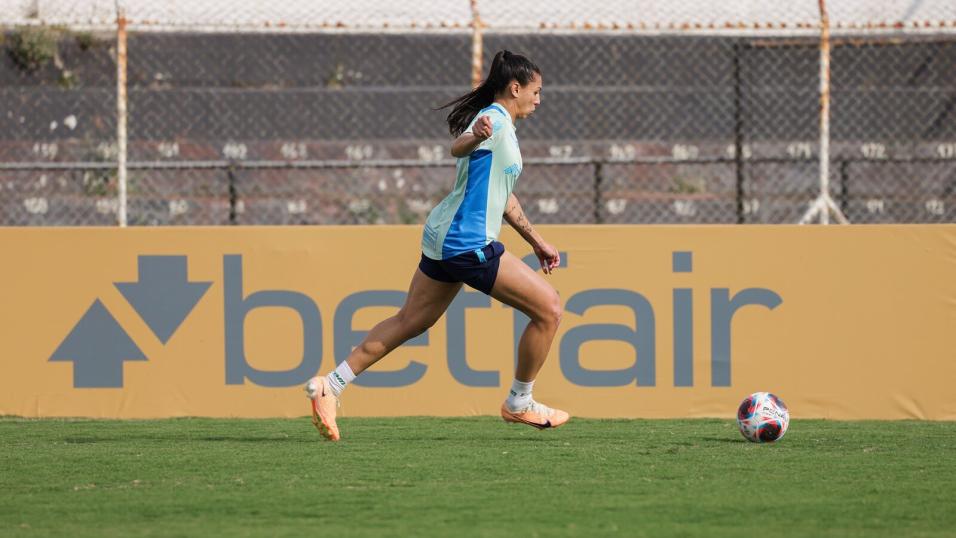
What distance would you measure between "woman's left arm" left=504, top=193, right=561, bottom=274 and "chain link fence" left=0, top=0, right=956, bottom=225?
525cm

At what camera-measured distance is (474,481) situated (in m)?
5.26

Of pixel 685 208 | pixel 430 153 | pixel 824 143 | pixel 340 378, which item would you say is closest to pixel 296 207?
pixel 430 153

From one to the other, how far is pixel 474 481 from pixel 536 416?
4.68ft

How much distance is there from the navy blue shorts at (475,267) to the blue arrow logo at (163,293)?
89.8 inches

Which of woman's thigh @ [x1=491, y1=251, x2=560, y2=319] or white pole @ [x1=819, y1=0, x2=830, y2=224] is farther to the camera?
white pole @ [x1=819, y1=0, x2=830, y2=224]

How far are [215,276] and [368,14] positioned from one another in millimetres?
2675

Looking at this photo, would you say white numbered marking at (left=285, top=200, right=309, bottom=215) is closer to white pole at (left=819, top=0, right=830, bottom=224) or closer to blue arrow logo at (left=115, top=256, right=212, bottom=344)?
blue arrow logo at (left=115, top=256, right=212, bottom=344)

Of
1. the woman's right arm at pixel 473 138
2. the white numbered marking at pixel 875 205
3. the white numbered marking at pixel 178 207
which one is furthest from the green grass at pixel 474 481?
the white numbered marking at pixel 875 205

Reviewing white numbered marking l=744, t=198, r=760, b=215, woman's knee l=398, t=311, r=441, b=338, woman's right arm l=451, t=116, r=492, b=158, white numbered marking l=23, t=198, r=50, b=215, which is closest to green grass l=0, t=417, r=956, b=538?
woman's knee l=398, t=311, r=441, b=338

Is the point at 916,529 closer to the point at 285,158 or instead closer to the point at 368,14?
the point at 368,14

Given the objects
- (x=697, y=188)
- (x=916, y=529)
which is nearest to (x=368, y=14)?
(x=697, y=188)

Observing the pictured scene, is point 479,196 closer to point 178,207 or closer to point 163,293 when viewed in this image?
point 163,293

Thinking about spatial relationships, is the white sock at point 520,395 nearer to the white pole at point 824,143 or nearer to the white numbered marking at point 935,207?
the white pole at point 824,143

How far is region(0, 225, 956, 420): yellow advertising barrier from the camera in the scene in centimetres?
808
